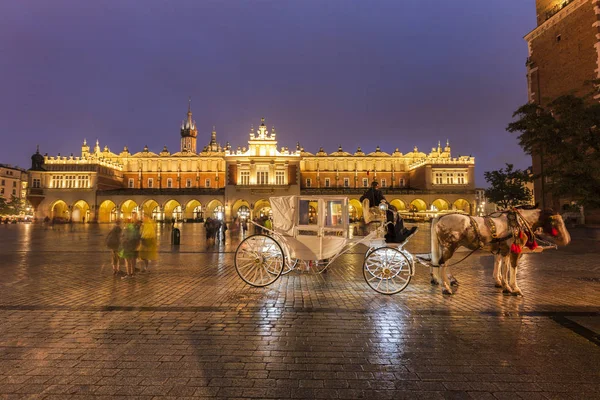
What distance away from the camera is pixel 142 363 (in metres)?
3.54

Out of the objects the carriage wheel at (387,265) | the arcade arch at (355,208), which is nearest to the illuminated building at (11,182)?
the arcade arch at (355,208)

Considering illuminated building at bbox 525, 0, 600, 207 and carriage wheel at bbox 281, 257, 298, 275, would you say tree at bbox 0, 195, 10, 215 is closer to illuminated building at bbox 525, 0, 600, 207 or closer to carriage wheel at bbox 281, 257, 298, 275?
carriage wheel at bbox 281, 257, 298, 275

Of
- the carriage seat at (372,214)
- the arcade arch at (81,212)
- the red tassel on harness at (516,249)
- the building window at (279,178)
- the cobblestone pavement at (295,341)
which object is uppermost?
the building window at (279,178)

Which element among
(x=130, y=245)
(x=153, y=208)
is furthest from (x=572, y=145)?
(x=153, y=208)

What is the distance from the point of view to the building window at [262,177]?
60.7 metres

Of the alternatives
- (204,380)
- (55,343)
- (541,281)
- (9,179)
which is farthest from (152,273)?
(9,179)

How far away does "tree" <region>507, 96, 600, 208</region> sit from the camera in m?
11.3

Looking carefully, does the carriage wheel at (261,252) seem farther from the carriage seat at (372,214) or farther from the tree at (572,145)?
the tree at (572,145)

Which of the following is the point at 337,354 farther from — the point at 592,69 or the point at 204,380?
the point at 592,69

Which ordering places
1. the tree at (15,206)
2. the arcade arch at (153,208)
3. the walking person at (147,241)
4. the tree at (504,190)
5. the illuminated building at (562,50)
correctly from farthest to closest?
1. the tree at (15,206)
2. the arcade arch at (153,208)
3. the tree at (504,190)
4. the illuminated building at (562,50)
5. the walking person at (147,241)

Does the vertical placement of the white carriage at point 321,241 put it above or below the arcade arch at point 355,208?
below

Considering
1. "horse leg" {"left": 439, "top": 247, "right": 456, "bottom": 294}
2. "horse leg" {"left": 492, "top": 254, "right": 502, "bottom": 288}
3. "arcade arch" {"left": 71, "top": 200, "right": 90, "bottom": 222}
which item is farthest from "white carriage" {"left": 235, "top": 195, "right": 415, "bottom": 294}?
"arcade arch" {"left": 71, "top": 200, "right": 90, "bottom": 222}

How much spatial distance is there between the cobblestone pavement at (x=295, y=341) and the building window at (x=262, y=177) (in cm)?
5308

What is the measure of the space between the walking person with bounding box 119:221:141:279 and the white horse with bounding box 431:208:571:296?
6.98m
